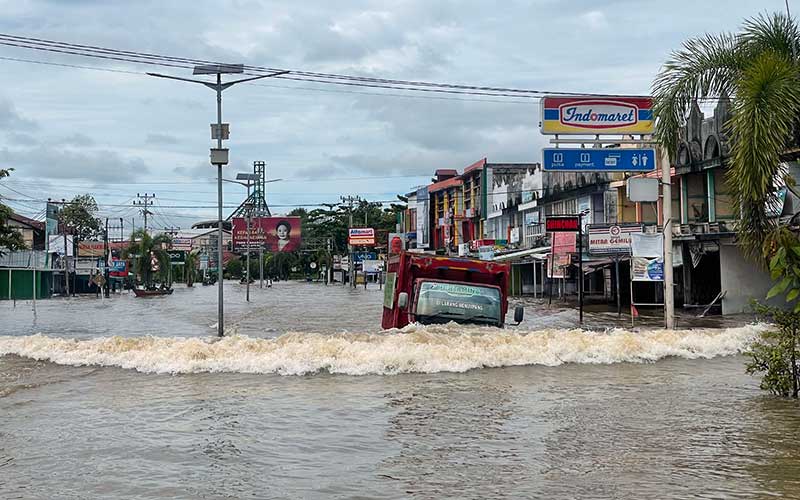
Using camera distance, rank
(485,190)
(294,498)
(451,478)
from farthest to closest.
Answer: (485,190) < (451,478) < (294,498)

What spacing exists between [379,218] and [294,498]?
12079 centimetres

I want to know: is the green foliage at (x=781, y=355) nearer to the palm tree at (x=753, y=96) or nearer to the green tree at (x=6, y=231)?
the palm tree at (x=753, y=96)

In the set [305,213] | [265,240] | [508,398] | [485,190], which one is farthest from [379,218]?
[508,398]

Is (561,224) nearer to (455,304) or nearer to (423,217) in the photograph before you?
(455,304)

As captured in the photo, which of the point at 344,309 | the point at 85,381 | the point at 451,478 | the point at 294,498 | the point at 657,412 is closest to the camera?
the point at 294,498

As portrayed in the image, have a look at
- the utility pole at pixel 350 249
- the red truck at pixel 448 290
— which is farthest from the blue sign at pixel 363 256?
the red truck at pixel 448 290

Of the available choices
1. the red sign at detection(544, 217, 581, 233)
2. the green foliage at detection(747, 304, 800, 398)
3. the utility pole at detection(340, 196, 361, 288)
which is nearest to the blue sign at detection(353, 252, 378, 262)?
the utility pole at detection(340, 196, 361, 288)

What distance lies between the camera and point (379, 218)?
128125mm

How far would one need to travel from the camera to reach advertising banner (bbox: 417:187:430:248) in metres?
90.4

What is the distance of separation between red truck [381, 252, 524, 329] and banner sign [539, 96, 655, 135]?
760 centimetres

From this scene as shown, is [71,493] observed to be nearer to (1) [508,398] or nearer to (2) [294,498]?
(2) [294,498]

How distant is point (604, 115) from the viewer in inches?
973

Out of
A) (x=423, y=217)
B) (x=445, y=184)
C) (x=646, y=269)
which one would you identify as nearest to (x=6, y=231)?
(x=646, y=269)

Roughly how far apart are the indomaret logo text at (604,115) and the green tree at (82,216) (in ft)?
292
